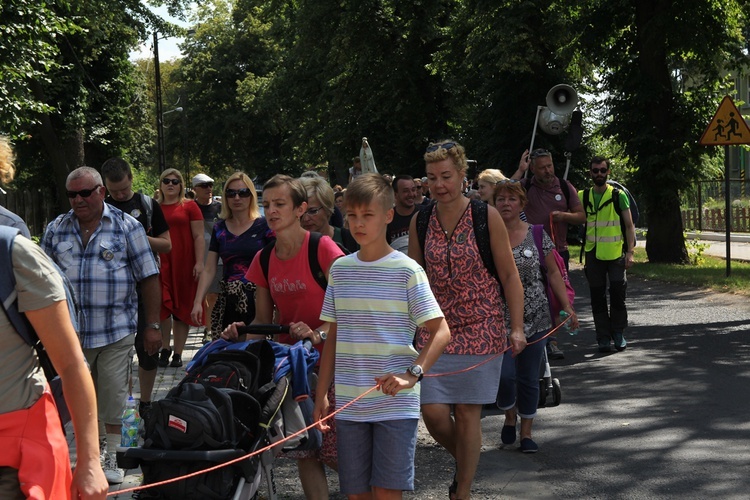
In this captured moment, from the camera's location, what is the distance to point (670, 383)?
33.2 ft

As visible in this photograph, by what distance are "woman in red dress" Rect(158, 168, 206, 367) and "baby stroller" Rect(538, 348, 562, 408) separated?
11.4ft

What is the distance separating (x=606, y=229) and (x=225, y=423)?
870 centimetres

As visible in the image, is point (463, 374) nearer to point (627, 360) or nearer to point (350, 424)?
point (350, 424)

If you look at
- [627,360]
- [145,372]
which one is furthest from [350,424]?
[627,360]

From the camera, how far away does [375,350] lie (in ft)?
16.0

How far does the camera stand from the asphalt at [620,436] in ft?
22.0

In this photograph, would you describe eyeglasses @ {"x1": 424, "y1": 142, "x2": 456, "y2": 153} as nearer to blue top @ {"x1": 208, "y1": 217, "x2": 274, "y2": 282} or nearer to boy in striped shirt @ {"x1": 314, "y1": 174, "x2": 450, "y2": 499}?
boy in striped shirt @ {"x1": 314, "y1": 174, "x2": 450, "y2": 499}

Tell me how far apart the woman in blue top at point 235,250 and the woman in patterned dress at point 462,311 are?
158cm

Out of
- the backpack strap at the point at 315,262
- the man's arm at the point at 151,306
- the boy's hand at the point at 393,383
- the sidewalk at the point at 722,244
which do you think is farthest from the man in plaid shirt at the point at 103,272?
the sidewalk at the point at 722,244

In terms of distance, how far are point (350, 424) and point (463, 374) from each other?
115cm

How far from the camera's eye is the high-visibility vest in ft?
40.9

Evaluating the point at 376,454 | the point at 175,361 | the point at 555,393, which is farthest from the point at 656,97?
the point at 376,454

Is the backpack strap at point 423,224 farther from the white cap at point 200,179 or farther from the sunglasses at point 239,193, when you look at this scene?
the white cap at point 200,179

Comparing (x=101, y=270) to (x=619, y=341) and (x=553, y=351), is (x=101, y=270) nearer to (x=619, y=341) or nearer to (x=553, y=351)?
(x=553, y=351)
